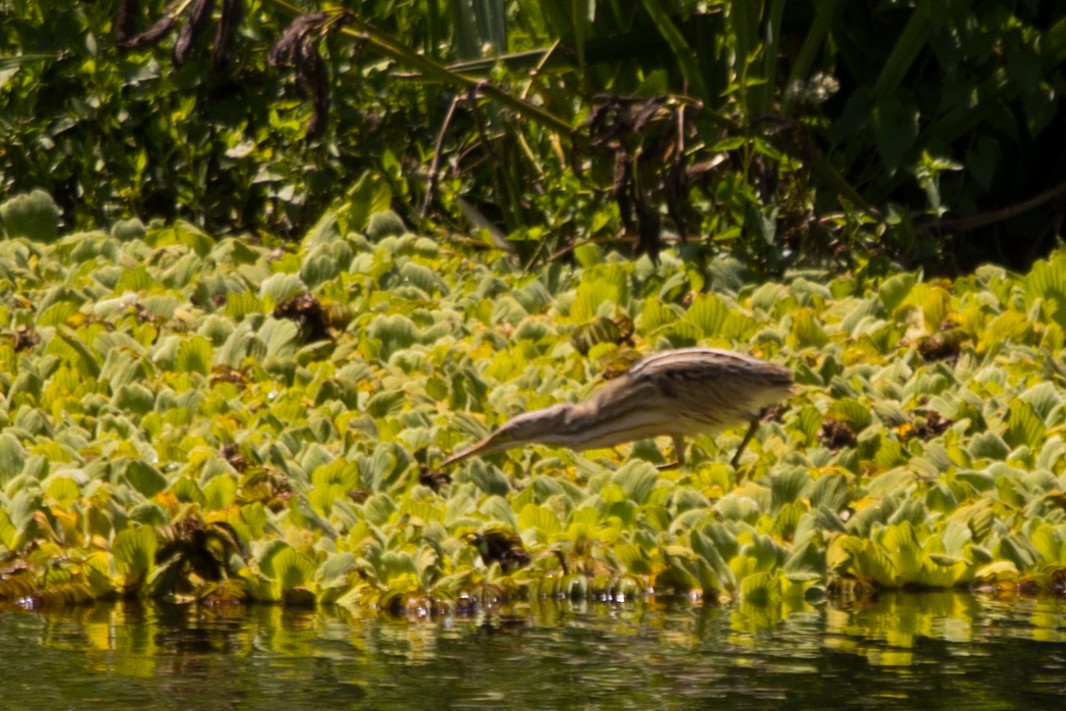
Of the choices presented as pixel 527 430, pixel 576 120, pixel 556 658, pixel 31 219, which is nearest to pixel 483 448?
pixel 527 430

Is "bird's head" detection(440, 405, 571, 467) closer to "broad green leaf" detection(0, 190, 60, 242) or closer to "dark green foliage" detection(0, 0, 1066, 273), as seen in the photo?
"dark green foliage" detection(0, 0, 1066, 273)

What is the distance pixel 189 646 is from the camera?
4125mm

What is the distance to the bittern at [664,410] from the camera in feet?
18.0

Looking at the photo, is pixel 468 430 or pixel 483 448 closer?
pixel 483 448

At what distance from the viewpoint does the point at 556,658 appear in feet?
13.1

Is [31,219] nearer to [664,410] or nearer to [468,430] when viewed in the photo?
[468,430]

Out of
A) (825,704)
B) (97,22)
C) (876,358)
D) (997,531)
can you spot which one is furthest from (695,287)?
(825,704)

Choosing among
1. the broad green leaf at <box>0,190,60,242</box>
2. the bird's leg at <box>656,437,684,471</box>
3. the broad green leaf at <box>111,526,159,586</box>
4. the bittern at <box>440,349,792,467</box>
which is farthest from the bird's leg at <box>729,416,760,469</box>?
the broad green leaf at <box>0,190,60,242</box>

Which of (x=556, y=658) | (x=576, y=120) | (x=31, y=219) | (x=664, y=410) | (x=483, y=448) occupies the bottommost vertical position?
(x=556, y=658)

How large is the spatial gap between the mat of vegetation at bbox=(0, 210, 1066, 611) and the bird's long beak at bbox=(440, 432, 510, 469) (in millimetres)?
31

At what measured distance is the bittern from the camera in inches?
215

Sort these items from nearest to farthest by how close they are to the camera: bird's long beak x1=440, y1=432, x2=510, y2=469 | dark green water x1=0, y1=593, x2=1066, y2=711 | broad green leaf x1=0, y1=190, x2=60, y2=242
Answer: dark green water x1=0, y1=593, x2=1066, y2=711 < bird's long beak x1=440, y1=432, x2=510, y2=469 < broad green leaf x1=0, y1=190, x2=60, y2=242

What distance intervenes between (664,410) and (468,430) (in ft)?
1.96

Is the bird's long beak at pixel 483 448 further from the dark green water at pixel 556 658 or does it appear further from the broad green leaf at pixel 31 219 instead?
the broad green leaf at pixel 31 219
